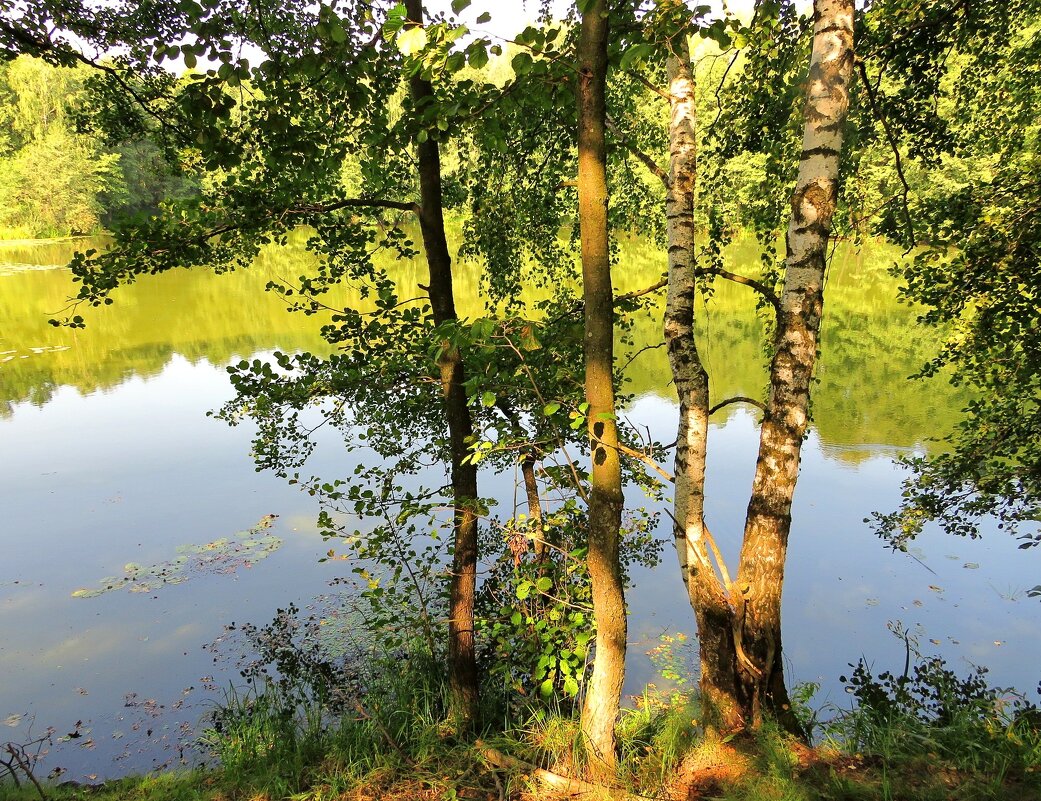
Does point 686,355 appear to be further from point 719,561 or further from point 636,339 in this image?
point 636,339

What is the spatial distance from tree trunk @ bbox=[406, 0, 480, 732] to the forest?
1.0 inches

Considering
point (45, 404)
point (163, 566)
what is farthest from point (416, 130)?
point (45, 404)

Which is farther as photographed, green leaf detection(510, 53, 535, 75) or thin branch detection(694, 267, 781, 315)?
thin branch detection(694, 267, 781, 315)

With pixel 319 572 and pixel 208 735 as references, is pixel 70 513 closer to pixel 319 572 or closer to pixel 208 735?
pixel 319 572

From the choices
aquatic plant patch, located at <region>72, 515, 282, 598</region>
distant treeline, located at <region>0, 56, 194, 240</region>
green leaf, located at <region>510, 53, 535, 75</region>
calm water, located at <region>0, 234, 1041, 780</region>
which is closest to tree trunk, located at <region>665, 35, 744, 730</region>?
green leaf, located at <region>510, 53, 535, 75</region>

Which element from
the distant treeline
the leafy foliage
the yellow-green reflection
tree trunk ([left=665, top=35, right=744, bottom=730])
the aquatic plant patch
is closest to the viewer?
tree trunk ([left=665, top=35, right=744, bottom=730])

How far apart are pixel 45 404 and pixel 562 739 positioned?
14.9 metres

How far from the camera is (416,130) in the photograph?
10.2ft

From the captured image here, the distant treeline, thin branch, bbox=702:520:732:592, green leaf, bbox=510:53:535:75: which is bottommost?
thin branch, bbox=702:520:732:592

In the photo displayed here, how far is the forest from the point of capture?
2.68 meters

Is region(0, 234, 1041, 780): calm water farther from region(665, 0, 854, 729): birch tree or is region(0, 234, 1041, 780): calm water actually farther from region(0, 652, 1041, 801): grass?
region(665, 0, 854, 729): birch tree

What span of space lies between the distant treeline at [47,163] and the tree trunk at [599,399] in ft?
116

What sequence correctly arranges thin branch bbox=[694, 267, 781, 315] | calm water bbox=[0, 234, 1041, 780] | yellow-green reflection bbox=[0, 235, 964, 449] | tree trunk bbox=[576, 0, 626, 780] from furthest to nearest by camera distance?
yellow-green reflection bbox=[0, 235, 964, 449]
calm water bbox=[0, 234, 1041, 780]
thin branch bbox=[694, 267, 781, 315]
tree trunk bbox=[576, 0, 626, 780]

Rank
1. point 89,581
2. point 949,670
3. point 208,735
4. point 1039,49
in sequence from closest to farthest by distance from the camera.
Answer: point 1039,49 → point 208,735 → point 949,670 → point 89,581
